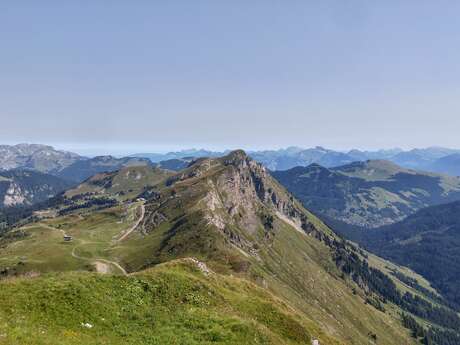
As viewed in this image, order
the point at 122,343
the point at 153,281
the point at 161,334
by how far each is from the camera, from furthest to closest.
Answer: the point at 153,281
the point at 161,334
the point at 122,343

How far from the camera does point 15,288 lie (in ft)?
132

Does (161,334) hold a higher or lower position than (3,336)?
lower

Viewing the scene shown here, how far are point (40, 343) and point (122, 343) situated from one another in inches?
290

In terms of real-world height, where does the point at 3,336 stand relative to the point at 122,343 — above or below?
above

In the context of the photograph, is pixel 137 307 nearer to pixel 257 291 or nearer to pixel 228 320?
pixel 228 320

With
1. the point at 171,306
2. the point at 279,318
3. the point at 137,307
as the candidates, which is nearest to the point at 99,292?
the point at 137,307

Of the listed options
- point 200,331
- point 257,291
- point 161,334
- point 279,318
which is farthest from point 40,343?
point 257,291

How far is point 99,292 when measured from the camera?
42.7 metres

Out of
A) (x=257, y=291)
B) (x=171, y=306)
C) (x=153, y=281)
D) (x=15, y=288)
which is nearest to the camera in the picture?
(x=15, y=288)

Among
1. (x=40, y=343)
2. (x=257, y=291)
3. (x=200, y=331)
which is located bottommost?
(x=257, y=291)

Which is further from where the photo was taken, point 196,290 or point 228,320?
point 196,290

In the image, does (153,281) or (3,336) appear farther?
(153,281)

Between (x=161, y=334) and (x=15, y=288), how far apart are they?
17226mm

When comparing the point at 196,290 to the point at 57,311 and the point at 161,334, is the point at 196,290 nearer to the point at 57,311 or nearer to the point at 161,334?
the point at 161,334
